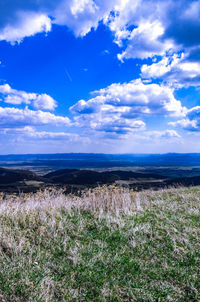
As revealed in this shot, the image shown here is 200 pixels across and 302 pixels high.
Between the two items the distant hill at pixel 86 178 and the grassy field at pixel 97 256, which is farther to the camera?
the distant hill at pixel 86 178

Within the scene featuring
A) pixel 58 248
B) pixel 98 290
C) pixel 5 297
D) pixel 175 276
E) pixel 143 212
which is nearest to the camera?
pixel 5 297

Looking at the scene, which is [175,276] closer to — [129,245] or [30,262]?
[129,245]

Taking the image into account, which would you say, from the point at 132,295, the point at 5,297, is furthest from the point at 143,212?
the point at 5,297

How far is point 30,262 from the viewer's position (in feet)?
13.4

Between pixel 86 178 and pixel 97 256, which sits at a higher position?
pixel 97 256

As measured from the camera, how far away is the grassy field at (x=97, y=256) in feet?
11.3

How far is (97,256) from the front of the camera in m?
4.45

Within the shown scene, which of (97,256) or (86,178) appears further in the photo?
(86,178)

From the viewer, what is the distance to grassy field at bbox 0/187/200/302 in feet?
11.3

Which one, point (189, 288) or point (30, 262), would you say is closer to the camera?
point (189, 288)

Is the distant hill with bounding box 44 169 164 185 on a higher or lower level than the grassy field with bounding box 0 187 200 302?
lower

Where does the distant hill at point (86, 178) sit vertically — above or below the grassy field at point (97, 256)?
below

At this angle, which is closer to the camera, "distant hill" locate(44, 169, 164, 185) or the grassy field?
the grassy field

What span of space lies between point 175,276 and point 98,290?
1.53m
